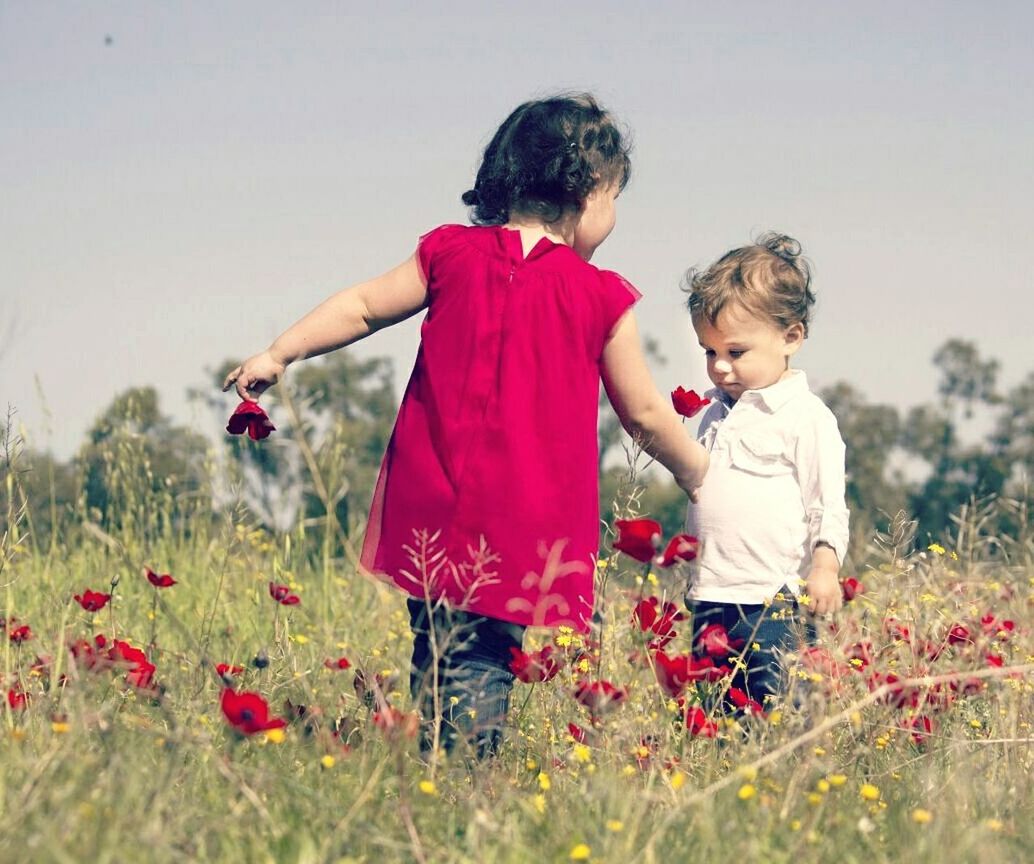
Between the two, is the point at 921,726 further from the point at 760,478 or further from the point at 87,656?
the point at 87,656

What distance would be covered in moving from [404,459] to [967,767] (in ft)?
4.63

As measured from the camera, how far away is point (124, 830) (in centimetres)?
196

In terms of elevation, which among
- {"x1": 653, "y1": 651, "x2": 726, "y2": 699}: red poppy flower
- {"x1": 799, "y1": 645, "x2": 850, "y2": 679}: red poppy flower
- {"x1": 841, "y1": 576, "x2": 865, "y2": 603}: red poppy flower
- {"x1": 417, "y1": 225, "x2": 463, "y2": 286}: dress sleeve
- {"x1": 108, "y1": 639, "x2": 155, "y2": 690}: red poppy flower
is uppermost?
{"x1": 417, "y1": 225, "x2": 463, "y2": 286}: dress sleeve

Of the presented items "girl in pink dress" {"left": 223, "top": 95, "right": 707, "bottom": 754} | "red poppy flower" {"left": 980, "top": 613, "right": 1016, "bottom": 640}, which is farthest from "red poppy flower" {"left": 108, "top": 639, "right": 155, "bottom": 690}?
"red poppy flower" {"left": 980, "top": 613, "right": 1016, "bottom": 640}

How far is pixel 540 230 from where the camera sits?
10.4 ft

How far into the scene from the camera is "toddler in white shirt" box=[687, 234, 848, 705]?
11.2ft

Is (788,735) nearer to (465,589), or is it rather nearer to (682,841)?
(682,841)

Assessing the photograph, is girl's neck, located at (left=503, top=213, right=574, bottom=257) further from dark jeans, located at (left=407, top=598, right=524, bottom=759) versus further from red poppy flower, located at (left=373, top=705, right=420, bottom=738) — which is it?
red poppy flower, located at (left=373, top=705, right=420, bottom=738)

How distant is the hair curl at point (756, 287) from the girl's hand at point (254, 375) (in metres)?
1.19

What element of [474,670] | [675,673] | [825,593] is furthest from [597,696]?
[825,593]

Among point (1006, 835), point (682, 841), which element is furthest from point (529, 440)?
point (1006, 835)

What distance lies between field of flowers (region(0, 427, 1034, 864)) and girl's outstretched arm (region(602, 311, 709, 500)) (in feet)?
0.97

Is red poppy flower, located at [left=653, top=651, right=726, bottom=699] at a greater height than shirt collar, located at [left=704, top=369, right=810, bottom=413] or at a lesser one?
lesser

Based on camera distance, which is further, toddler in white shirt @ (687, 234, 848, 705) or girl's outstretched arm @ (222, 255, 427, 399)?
toddler in white shirt @ (687, 234, 848, 705)
